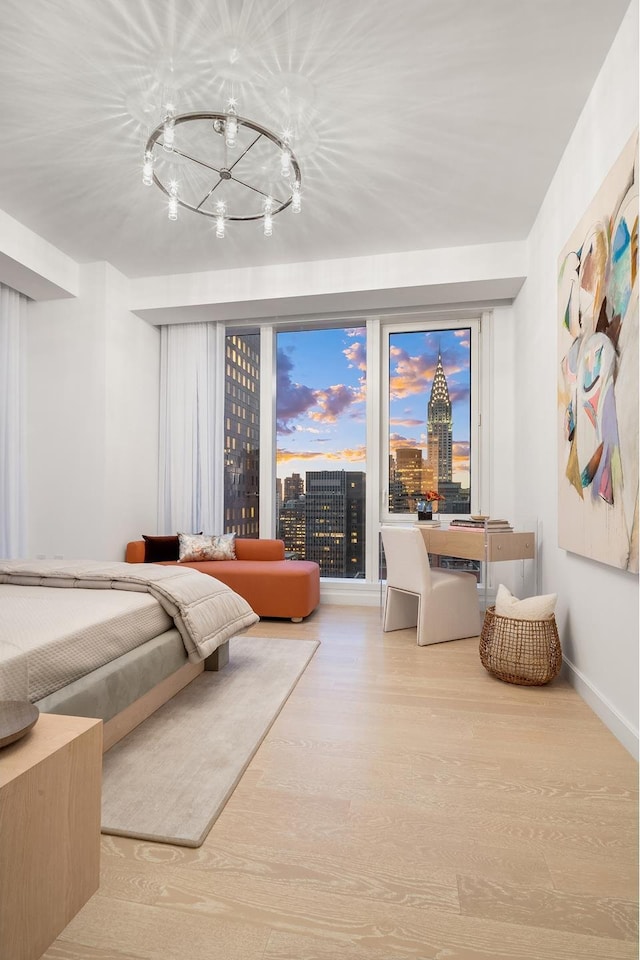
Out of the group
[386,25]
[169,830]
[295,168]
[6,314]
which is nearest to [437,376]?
[295,168]

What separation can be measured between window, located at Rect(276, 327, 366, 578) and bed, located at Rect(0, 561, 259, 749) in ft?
6.97

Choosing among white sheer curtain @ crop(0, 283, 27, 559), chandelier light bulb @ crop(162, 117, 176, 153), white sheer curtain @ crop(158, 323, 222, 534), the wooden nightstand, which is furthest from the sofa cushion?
the wooden nightstand

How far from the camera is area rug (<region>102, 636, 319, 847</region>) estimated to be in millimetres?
1606

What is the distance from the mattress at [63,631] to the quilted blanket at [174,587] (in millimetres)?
77

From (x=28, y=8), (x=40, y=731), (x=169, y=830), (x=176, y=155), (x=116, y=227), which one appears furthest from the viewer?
(x=116, y=227)

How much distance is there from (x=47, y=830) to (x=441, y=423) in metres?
4.26

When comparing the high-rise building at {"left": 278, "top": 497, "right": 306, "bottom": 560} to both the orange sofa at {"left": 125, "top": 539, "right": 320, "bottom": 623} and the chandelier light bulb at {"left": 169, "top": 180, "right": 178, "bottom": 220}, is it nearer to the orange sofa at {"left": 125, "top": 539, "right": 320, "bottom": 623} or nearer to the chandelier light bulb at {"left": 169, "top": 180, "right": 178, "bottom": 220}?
the orange sofa at {"left": 125, "top": 539, "right": 320, "bottom": 623}

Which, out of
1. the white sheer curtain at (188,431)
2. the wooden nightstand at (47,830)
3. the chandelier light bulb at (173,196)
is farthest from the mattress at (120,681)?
the white sheer curtain at (188,431)

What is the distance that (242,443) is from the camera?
5.17m

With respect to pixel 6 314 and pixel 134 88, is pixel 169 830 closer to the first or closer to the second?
pixel 134 88

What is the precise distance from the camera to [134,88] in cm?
245

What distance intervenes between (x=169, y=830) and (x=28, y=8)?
2941mm

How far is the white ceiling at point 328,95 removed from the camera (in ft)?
6.86

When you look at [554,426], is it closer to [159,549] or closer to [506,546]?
[506,546]
